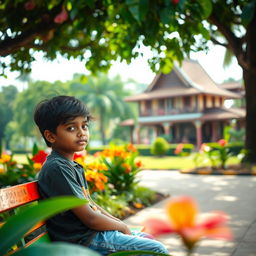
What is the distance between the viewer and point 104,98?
50594mm

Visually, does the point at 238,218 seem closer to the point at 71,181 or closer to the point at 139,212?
the point at 139,212

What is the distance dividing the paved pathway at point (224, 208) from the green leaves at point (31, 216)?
21cm

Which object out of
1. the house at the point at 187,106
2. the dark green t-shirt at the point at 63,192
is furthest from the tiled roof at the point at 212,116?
the dark green t-shirt at the point at 63,192

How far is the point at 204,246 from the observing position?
170 inches

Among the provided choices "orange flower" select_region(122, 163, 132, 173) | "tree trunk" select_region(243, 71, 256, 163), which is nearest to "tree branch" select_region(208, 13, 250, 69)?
"tree trunk" select_region(243, 71, 256, 163)

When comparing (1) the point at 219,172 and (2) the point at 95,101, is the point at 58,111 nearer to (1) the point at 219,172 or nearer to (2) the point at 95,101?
(1) the point at 219,172

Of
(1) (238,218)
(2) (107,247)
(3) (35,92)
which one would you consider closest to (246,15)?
(2) (107,247)

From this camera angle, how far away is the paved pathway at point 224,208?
4193 mm

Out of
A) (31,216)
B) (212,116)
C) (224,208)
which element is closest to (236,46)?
(224,208)

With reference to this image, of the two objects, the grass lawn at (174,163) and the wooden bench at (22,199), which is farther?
the grass lawn at (174,163)

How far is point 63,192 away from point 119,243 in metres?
0.40

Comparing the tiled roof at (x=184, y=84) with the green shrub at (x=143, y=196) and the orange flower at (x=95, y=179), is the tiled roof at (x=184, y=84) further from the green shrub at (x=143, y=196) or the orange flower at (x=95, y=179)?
the orange flower at (x=95, y=179)

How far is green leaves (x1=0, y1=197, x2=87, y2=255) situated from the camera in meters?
0.83

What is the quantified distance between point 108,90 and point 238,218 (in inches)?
1930
